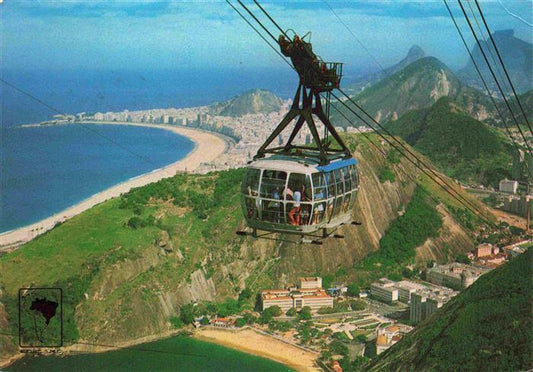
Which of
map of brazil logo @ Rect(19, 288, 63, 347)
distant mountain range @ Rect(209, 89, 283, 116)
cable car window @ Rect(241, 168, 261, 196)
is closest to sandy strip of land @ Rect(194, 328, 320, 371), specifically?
map of brazil logo @ Rect(19, 288, 63, 347)

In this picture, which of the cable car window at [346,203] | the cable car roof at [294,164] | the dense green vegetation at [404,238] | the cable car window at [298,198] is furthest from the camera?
the dense green vegetation at [404,238]

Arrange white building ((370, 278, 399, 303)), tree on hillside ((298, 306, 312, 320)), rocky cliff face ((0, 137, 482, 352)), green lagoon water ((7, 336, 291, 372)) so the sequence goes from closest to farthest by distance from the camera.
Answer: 1. green lagoon water ((7, 336, 291, 372))
2. rocky cliff face ((0, 137, 482, 352))
3. tree on hillside ((298, 306, 312, 320))
4. white building ((370, 278, 399, 303))

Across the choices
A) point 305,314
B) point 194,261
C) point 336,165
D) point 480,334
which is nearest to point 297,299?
point 305,314

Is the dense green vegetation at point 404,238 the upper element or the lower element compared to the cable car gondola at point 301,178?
lower

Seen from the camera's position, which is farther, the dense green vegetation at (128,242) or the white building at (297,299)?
the white building at (297,299)

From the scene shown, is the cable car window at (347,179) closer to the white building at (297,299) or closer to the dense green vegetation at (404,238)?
the white building at (297,299)

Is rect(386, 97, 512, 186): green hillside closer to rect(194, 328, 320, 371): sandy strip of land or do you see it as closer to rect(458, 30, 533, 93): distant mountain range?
rect(458, 30, 533, 93): distant mountain range

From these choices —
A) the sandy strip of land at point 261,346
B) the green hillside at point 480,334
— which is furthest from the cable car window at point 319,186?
the sandy strip of land at point 261,346

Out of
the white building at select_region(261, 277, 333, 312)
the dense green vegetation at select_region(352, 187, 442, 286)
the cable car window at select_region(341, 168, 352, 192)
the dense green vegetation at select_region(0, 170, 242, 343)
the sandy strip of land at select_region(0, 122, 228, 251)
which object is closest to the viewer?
the cable car window at select_region(341, 168, 352, 192)
